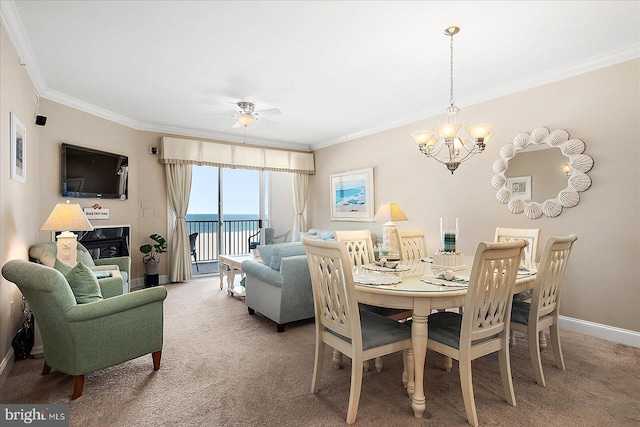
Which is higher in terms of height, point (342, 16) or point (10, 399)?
point (342, 16)

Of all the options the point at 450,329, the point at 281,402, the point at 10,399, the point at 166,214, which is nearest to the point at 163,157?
the point at 166,214

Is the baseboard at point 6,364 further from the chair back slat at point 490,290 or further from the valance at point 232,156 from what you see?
the valance at point 232,156

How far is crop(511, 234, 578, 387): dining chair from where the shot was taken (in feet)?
7.32

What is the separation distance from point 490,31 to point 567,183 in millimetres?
1716

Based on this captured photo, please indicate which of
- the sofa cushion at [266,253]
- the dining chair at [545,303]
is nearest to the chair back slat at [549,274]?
the dining chair at [545,303]

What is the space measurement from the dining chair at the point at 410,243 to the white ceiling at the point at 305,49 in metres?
1.67

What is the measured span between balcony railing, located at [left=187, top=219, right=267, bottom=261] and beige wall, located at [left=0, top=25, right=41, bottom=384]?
13.6ft

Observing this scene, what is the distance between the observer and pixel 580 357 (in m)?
2.74

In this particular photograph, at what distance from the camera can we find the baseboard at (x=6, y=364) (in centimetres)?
236

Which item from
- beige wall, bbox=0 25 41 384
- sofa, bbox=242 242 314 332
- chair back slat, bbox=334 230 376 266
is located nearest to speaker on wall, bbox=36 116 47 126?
beige wall, bbox=0 25 41 384

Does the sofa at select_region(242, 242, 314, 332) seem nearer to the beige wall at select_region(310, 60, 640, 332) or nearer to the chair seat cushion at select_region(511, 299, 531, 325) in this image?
the chair seat cushion at select_region(511, 299, 531, 325)

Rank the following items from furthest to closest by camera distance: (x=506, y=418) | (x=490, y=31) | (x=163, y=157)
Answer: (x=163, y=157)
(x=490, y=31)
(x=506, y=418)

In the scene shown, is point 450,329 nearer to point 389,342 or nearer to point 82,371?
point 389,342

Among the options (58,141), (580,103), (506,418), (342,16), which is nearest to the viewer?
(506,418)
